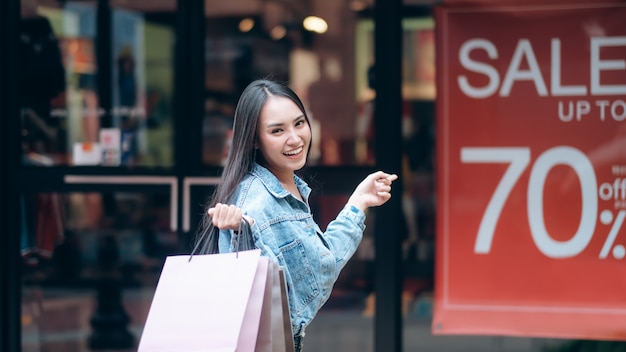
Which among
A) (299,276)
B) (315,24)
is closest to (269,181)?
(299,276)

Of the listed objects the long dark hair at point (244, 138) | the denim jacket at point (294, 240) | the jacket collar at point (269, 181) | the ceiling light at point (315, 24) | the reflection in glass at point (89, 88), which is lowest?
the denim jacket at point (294, 240)

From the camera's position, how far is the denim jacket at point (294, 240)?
10.1 feet

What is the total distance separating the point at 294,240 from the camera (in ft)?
10.1

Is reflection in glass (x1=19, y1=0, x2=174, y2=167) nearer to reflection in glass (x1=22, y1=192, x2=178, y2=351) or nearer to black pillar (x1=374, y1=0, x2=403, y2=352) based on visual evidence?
reflection in glass (x1=22, y1=192, x2=178, y2=351)

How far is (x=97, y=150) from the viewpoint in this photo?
613 centimetres

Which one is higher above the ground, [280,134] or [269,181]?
[280,134]

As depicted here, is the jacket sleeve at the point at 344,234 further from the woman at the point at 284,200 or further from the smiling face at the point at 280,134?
the smiling face at the point at 280,134

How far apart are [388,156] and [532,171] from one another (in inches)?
32.8

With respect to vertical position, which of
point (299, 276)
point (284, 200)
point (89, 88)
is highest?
point (89, 88)

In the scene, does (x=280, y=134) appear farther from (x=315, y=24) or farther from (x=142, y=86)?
(x=142, y=86)

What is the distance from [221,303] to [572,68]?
3278 mm

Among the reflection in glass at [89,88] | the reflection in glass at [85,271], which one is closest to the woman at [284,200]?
the reflection in glass at [89,88]

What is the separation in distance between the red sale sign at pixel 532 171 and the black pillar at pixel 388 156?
0.27m

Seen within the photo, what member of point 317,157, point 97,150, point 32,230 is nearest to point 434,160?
point 317,157
